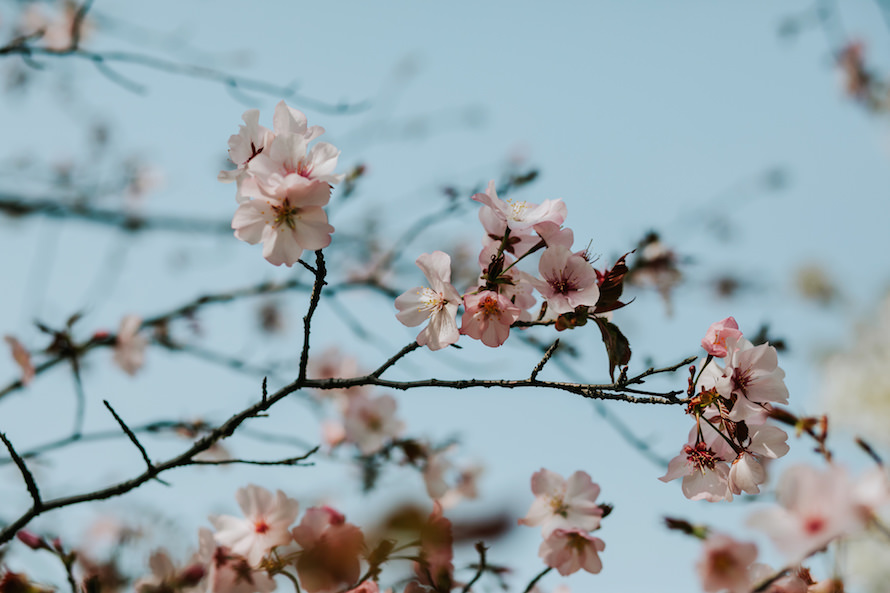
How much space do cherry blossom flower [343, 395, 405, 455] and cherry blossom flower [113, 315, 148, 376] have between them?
1.00m

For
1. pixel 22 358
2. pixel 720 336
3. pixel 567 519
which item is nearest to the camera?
pixel 720 336

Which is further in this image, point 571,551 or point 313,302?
point 571,551

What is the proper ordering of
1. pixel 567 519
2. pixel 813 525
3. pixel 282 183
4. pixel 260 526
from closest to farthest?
pixel 813 525, pixel 282 183, pixel 260 526, pixel 567 519

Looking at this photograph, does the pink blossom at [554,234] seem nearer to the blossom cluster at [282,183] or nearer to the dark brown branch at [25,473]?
the blossom cluster at [282,183]

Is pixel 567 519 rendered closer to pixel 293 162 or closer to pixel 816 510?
pixel 816 510

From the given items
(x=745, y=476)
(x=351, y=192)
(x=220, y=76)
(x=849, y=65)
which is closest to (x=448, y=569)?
(x=745, y=476)

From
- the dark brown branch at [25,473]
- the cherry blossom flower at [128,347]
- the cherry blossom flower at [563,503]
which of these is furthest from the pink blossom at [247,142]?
the cherry blossom flower at [128,347]

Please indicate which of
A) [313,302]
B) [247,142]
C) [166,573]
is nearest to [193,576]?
[166,573]

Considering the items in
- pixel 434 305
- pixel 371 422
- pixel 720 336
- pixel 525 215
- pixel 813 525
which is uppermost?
pixel 371 422

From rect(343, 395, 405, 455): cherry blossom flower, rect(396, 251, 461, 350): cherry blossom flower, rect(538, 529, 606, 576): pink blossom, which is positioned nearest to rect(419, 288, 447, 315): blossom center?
rect(396, 251, 461, 350): cherry blossom flower

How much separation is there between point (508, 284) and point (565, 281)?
101 mm

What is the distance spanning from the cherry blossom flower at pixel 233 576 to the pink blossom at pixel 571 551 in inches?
23.0

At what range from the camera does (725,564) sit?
4.01 ft

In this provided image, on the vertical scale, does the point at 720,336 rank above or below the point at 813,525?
above
